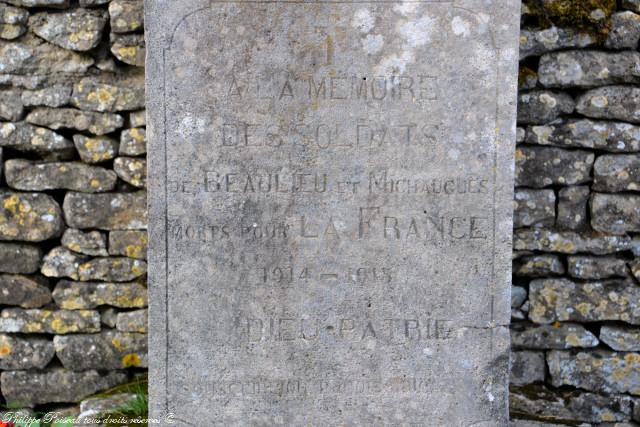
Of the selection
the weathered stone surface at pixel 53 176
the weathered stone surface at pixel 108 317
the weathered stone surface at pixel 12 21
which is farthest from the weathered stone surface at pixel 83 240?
the weathered stone surface at pixel 12 21

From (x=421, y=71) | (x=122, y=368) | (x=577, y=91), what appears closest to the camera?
(x=421, y=71)

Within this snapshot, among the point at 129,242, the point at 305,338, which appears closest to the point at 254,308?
the point at 305,338

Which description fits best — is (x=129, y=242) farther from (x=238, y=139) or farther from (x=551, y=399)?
(x=551, y=399)

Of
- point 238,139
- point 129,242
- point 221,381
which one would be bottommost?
point 221,381

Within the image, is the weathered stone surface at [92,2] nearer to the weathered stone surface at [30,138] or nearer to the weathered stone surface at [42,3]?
the weathered stone surface at [42,3]

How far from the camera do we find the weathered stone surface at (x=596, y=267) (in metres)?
3.73

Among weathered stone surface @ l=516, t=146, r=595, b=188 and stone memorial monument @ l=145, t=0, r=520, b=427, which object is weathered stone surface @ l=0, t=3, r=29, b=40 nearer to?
stone memorial monument @ l=145, t=0, r=520, b=427

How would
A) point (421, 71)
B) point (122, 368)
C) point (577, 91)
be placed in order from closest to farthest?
point (421, 71)
point (577, 91)
point (122, 368)

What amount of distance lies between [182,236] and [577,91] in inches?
85.6

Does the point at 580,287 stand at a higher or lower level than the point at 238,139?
lower

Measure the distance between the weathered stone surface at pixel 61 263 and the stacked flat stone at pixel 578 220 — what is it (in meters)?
2.36

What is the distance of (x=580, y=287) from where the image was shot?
3.75 m

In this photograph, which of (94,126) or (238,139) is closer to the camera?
(238,139)

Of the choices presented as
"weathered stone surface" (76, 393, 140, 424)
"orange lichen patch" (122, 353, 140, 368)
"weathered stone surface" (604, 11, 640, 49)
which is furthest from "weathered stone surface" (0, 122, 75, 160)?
"weathered stone surface" (604, 11, 640, 49)
